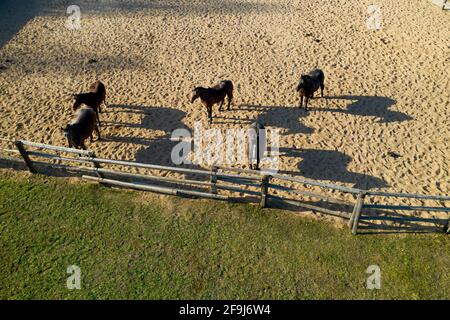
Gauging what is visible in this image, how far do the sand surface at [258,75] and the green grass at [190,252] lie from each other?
1.98 metres

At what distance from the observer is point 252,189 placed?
9781mm

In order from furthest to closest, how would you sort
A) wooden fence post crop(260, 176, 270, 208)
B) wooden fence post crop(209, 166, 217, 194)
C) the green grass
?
wooden fence post crop(209, 166, 217, 194), wooden fence post crop(260, 176, 270, 208), the green grass

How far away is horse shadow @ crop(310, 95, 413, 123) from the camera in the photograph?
12094mm

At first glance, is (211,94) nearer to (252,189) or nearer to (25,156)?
(252,189)

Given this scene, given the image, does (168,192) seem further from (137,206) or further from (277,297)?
(277,297)

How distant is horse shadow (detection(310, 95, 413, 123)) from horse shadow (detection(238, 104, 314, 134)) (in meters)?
0.79

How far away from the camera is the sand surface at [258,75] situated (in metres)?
10.9

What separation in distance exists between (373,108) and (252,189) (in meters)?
5.91

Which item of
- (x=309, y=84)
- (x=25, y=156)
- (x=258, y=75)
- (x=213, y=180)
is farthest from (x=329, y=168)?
(x=25, y=156)

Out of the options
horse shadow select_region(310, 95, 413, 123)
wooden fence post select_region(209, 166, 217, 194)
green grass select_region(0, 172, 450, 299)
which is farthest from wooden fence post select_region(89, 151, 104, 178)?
horse shadow select_region(310, 95, 413, 123)

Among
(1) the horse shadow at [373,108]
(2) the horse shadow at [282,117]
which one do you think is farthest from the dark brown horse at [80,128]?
(1) the horse shadow at [373,108]

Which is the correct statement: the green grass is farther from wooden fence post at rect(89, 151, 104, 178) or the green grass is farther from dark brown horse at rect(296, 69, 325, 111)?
dark brown horse at rect(296, 69, 325, 111)
